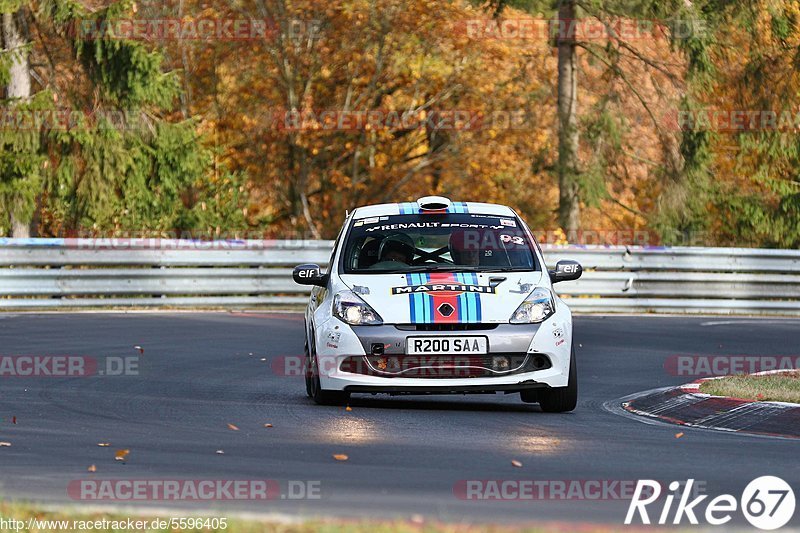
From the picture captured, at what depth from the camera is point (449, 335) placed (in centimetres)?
1217

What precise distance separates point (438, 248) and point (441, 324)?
4.36ft

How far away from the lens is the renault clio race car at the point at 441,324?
1220 centimetres

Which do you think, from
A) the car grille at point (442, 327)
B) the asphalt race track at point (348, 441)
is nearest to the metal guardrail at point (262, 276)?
the asphalt race track at point (348, 441)

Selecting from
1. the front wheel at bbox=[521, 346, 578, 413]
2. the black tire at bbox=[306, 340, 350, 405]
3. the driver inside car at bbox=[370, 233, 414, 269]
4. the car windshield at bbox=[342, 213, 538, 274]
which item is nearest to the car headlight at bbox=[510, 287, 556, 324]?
the front wheel at bbox=[521, 346, 578, 413]

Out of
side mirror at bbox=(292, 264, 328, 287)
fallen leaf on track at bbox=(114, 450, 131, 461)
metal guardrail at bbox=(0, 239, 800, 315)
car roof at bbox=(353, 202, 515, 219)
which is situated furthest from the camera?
metal guardrail at bbox=(0, 239, 800, 315)

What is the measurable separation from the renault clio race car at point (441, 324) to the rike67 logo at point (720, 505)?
12.0ft

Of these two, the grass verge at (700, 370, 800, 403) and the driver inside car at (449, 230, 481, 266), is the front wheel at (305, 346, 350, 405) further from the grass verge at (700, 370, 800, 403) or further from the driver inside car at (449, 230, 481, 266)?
the grass verge at (700, 370, 800, 403)

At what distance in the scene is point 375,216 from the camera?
13.8m

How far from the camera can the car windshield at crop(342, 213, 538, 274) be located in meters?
13.2

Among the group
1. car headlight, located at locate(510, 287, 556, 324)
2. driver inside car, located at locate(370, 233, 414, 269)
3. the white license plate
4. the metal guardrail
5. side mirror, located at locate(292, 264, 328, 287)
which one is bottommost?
the metal guardrail

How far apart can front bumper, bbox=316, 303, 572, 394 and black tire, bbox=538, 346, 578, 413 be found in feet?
0.28

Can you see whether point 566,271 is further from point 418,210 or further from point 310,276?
point 310,276

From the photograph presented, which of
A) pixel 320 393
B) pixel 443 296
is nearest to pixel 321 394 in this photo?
pixel 320 393

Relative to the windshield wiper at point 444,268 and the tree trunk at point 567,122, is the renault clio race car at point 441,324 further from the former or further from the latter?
the tree trunk at point 567,122
